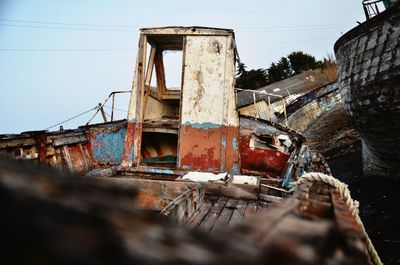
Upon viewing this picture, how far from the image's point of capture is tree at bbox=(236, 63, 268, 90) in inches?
1188

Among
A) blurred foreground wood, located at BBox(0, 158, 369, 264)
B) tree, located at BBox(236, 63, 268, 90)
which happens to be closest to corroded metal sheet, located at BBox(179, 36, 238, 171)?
blurred foreground wood, located at BBox(0, 158, 369, 264)

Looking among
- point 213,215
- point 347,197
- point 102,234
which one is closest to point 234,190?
point 213,215

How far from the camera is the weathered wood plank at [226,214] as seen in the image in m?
3.03

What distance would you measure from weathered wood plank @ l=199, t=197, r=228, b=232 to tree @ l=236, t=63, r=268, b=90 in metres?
27.0

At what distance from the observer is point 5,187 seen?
0.40 metres

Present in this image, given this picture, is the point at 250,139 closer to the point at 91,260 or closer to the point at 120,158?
the point at 120,158

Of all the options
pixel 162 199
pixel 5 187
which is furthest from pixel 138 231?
pixel 162 199

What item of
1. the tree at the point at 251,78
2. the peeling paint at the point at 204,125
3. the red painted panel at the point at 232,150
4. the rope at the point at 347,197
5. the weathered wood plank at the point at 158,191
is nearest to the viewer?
the rope at the point at 347,197

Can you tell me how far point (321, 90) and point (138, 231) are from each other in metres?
18.6

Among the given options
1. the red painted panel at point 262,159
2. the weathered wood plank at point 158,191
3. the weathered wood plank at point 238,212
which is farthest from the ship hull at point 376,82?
the weathered wood plank at point 158,191

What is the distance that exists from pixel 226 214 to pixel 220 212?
88mm

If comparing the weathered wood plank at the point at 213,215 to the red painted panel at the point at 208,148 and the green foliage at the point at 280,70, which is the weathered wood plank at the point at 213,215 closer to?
the red painted panel at the point at 208,148

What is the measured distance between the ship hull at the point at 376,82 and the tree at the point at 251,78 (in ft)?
73.7

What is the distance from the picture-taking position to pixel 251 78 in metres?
30.4
